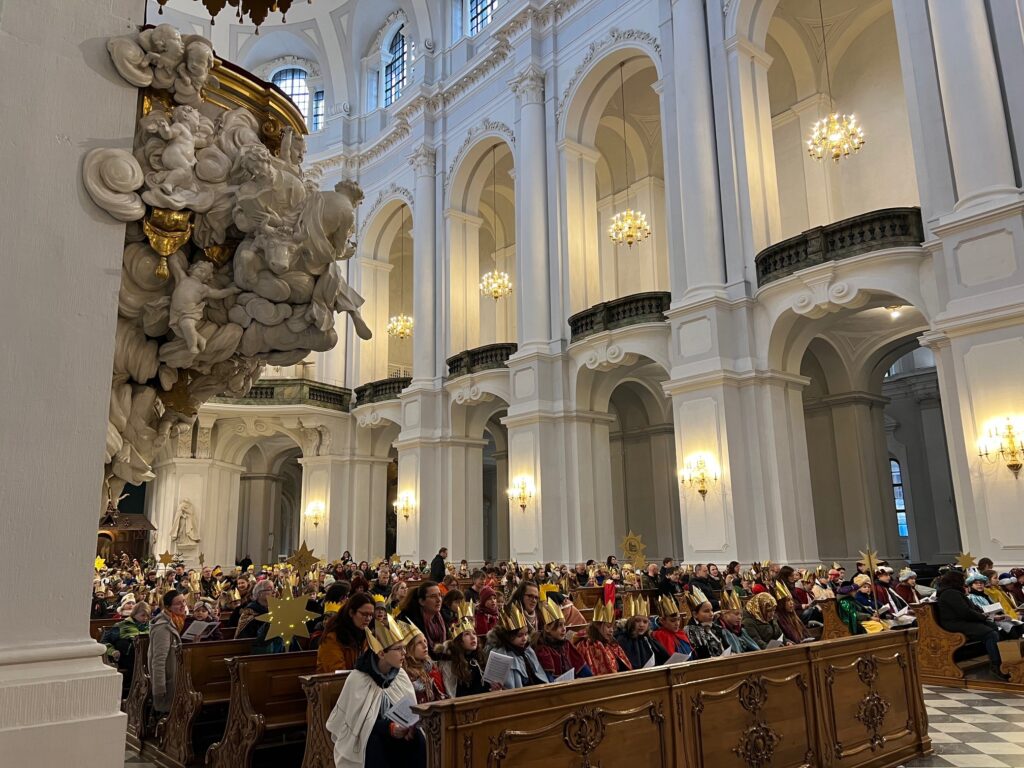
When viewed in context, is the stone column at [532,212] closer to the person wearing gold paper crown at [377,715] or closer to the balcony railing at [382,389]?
the balcony railing at [382,389]

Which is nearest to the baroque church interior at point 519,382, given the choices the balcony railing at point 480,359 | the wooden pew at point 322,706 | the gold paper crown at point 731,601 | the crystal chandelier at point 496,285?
the wooden pew at point 322,706

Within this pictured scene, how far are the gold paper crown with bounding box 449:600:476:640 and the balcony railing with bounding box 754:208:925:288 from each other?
8.73 meters

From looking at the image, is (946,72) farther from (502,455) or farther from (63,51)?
(502,455)

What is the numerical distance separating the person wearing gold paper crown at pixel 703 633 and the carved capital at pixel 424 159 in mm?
18641

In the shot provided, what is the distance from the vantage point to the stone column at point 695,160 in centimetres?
1445

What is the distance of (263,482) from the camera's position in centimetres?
2909

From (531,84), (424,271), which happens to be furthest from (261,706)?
(424,271)

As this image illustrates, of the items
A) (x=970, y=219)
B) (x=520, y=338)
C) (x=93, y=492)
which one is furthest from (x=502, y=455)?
(x=93, y=492)

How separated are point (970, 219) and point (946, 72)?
2.44m

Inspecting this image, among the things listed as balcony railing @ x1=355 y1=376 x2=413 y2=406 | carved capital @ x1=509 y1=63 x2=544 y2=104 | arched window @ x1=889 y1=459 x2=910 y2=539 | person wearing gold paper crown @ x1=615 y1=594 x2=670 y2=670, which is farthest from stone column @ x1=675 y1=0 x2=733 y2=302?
arched window @ x1=889 y1=459 x2=910 y2=539

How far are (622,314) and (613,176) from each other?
8777 mm

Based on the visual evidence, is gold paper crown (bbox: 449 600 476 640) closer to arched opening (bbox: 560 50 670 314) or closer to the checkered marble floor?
the checkered marble floor

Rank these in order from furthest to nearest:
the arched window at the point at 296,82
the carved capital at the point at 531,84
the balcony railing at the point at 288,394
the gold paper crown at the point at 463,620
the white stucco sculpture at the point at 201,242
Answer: the arched window at the point at 296,82, the balcony railing at the point at 288,394, the carved capital at the point at 531,84, the gold paper crown at the point at 463,620, the white stucco sculpture at the point at 201,242

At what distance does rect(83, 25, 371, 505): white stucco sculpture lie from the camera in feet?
10.0
